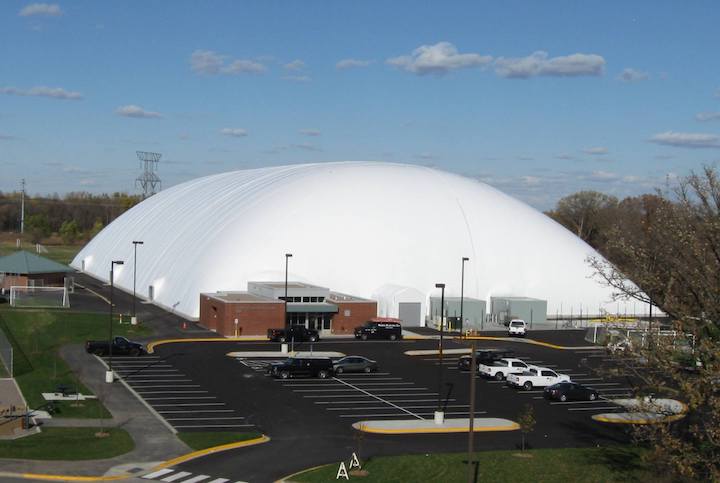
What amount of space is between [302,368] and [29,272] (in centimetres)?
4858

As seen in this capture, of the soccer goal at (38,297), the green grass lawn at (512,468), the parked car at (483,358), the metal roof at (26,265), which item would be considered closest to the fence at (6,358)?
the soccer goal at (38,297)

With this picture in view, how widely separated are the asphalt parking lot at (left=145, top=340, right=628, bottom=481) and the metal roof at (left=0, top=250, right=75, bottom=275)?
35.0 meters

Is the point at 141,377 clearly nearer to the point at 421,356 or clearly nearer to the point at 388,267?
the point at 421,356

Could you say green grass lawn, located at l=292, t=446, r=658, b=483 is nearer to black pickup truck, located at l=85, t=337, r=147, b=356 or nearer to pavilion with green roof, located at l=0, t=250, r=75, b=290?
black pickup truck, located at l=85, t=337, r=147, b=356

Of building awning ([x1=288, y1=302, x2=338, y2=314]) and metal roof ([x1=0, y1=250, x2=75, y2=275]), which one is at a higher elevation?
metal roof ([x1=0, y1=250, x2=75, y2=275])

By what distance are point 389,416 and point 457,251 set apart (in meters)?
38.9

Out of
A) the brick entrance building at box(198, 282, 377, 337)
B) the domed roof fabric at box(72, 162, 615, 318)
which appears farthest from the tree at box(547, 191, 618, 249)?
the brick entrance building at box(198, 282, 377, 337)

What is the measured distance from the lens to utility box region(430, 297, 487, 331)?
2749 inches

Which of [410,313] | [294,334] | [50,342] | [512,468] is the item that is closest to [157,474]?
[512,468]

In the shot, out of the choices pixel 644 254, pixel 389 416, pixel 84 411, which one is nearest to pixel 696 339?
pixel 644 254

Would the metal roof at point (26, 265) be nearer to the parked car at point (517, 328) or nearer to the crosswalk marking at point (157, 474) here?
the parked car at point (517, 328)

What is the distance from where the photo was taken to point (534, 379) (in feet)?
147

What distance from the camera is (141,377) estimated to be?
44.1 metres

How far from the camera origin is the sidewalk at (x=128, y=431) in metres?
27.4
